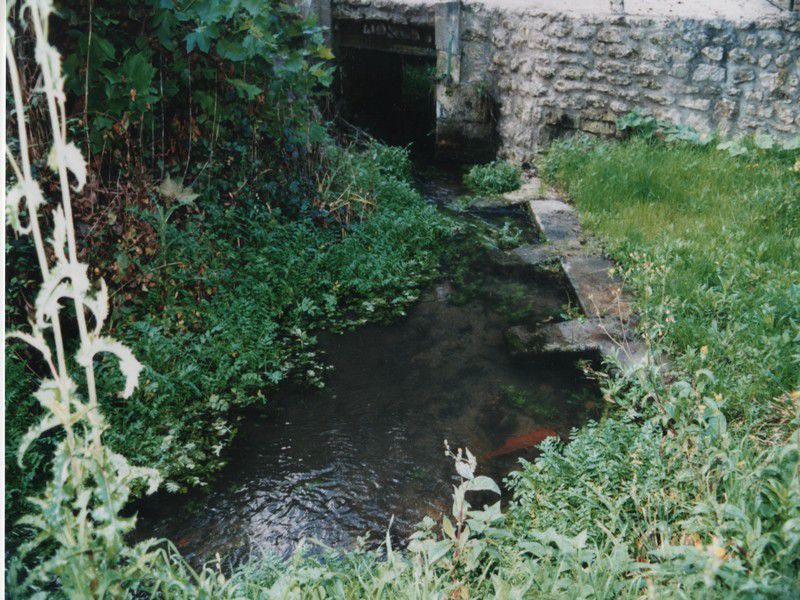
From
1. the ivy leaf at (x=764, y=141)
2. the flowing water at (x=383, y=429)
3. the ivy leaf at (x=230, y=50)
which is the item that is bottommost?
the flowing water at (x=383, y=429)

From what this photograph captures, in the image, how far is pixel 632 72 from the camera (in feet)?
23.4

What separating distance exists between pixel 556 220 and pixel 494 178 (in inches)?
59.8

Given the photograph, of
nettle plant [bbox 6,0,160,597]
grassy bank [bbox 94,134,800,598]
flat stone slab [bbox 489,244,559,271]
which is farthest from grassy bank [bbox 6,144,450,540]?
nettle plant [bbox 6,0,160,597]

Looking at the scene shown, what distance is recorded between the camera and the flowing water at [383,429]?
10.6 feet

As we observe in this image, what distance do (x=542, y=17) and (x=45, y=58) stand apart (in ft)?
22.7

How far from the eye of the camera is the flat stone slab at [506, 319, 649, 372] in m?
4.39

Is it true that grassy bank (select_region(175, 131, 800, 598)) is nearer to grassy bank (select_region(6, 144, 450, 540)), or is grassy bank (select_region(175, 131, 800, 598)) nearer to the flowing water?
the flowing water

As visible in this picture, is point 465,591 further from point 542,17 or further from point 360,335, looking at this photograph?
point 542,17

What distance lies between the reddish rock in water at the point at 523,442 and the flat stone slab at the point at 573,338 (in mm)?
797

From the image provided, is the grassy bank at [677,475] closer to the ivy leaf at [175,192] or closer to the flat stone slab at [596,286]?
the flat stone slab at [596,286]

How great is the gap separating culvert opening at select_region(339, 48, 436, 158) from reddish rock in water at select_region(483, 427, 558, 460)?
6.14 metres

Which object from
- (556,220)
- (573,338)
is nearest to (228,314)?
(573,338)

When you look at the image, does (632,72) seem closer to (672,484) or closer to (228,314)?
(228,314)

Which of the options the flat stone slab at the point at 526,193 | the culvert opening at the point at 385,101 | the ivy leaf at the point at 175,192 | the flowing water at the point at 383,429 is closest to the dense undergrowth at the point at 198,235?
the ivy leaf at the point at 175,192
